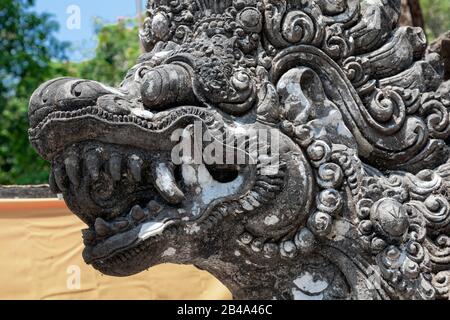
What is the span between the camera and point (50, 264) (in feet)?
17.0

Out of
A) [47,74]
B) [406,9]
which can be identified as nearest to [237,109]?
[406,9]

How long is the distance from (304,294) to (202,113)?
2.13ft

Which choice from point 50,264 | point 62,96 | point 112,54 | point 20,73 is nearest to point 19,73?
point 20,73

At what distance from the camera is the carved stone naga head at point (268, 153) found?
2.08 m

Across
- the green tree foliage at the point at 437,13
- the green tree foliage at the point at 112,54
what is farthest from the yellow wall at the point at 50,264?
the green tree foliage at the point at 437,13

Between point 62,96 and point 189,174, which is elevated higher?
point 62,96

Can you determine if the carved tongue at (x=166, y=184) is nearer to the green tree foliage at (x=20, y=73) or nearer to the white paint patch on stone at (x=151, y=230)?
the white paint patch on stone at (x=151, y=230)

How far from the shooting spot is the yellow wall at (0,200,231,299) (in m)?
5.09

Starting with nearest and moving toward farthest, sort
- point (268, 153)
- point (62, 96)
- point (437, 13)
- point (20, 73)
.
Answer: point (62, 96), point (268, 153), point (20, 73), point (437, 13)

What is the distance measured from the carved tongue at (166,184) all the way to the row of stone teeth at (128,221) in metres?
0.05

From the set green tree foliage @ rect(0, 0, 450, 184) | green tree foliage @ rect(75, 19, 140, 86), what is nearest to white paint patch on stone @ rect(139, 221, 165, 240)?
green tree foliage @ rect(0, 0, 450, 184)

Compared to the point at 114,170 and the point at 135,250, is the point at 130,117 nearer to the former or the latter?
the point at 114,170

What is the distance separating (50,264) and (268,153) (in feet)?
11.2

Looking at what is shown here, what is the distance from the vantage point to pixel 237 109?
218 cm
